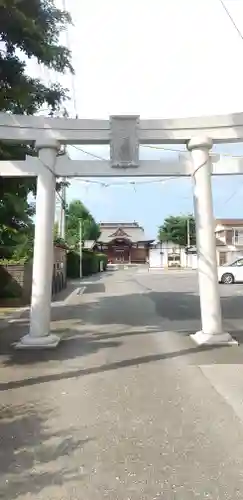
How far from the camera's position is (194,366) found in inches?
263

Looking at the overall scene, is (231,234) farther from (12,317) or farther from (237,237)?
(12,317)

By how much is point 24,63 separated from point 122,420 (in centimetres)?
738

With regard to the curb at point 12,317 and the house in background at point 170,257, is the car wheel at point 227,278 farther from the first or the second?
the house in background at point 170,257

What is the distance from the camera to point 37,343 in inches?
322

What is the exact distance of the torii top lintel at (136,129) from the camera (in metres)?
8.61

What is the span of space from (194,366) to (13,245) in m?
10.3

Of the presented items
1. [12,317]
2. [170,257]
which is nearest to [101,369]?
[12,317]

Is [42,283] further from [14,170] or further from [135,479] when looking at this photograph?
[135,479]

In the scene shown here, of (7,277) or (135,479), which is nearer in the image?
(135,479)

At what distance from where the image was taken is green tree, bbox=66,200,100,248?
57891 millimetres

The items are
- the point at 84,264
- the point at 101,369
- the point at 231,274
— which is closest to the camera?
the point at 101,369

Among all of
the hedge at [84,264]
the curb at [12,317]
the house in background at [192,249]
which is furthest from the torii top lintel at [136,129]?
the house in background at [192,249]

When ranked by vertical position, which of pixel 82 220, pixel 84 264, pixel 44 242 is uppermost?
pixel 82 220

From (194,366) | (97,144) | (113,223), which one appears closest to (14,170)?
(97,144)
